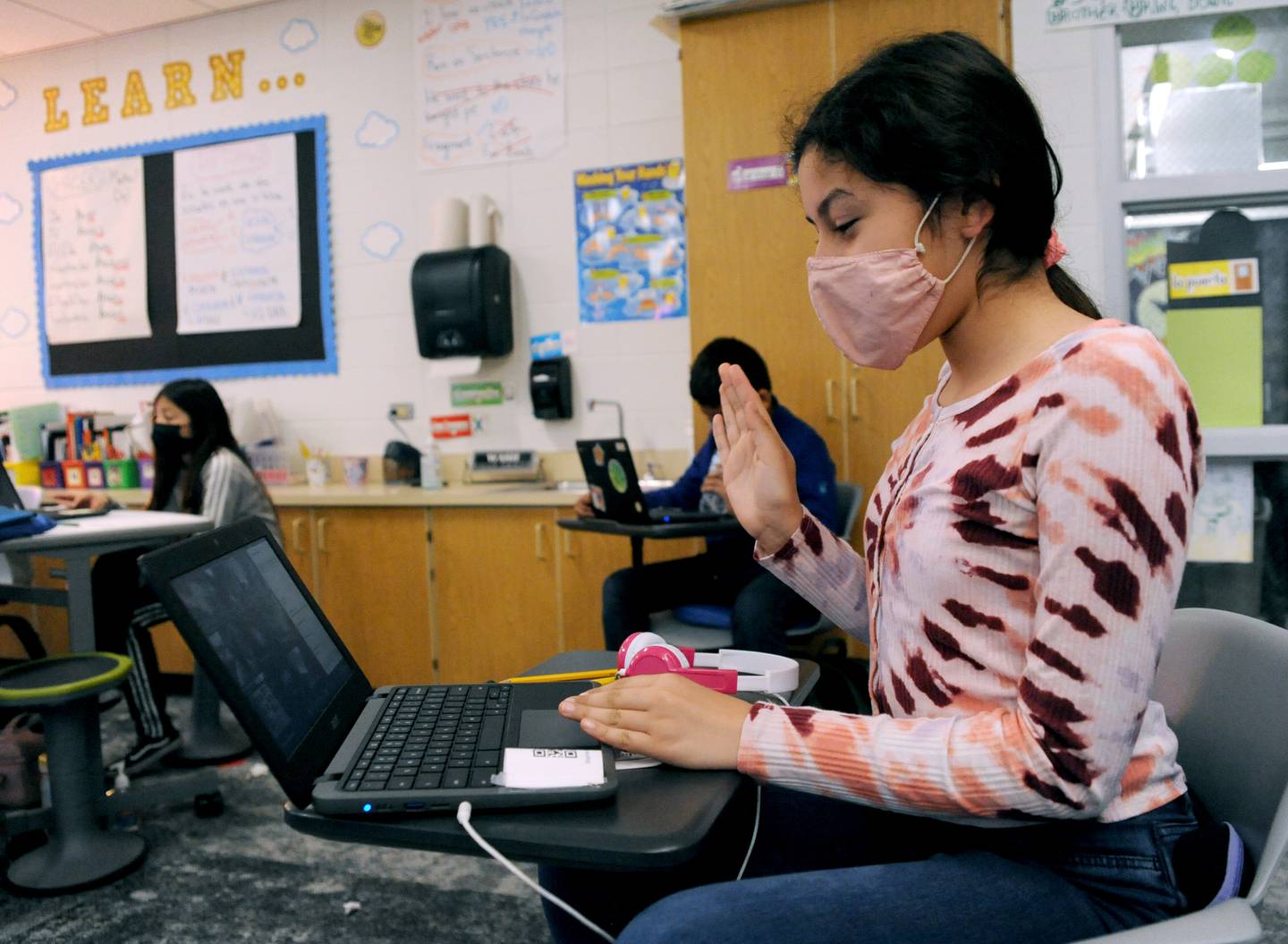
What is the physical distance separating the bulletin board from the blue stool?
2.10 m

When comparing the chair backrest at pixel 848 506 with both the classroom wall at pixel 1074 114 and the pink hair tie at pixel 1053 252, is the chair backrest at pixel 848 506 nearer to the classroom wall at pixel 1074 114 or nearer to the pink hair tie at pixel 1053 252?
the classroom wall at pixel 1074 114

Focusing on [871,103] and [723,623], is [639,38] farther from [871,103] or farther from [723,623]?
[871,103]

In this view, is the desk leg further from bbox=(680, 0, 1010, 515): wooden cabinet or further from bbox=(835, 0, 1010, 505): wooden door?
bbox=(835, 0, 1010, 505): wooden door

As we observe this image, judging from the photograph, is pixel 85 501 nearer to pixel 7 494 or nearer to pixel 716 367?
pixel 7 494

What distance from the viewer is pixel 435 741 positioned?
87 cm

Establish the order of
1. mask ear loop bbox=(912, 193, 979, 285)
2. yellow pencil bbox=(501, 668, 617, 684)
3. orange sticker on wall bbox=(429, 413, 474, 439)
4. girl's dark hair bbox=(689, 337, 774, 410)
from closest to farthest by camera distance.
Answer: mask ear loop bbox=(912, 193, 979, 285), yellow pencil bbox=(501, 668, 617, 684), girl's dark hair bbox=(689, 337, 774, 410), orange sticker on wall bbox=(429, 413, 474, 439)

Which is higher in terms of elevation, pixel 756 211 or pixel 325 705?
pixel 756 211

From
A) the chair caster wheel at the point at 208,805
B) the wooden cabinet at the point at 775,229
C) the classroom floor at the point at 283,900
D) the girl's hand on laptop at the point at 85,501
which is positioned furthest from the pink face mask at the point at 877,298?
the girl's hand on laptop at the point at 85,501

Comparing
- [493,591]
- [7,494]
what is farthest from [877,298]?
[493,591]

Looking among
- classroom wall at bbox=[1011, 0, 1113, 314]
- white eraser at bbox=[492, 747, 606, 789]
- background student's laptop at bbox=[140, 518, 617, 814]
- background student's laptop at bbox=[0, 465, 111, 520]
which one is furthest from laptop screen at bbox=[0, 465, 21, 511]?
classroom wall at bbox=[1011, 0, 1113, 314]

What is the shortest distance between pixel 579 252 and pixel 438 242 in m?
0.56

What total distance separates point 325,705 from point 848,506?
2.09m

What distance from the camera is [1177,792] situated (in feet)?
2.76

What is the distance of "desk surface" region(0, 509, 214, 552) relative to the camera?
95.0 inches
